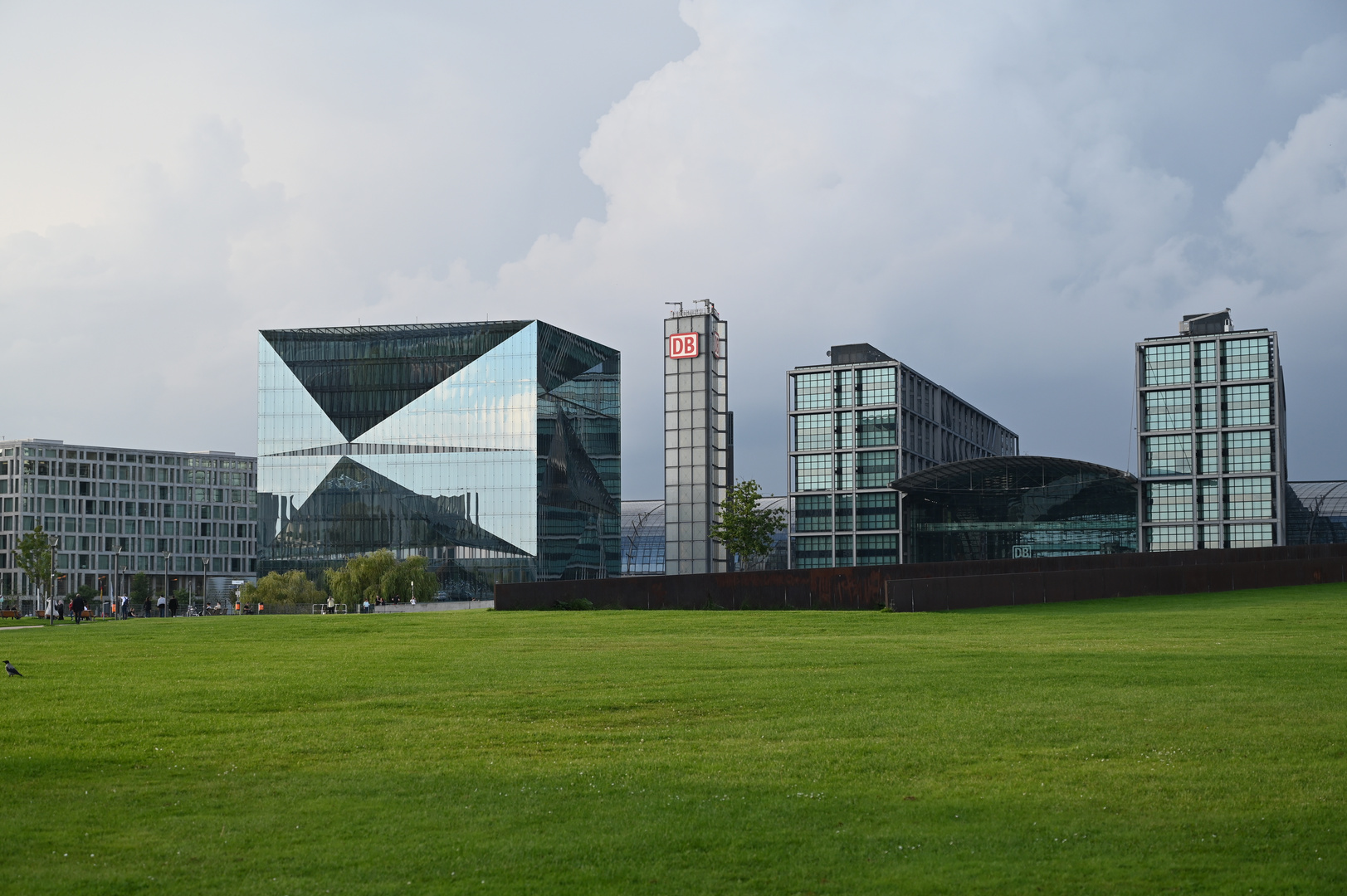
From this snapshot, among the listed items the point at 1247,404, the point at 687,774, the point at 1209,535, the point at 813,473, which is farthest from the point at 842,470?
the point at 687,774

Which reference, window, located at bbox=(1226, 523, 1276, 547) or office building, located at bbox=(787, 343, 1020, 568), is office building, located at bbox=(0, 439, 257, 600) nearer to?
office building, located at bbox=(787, 343, 1020, 568)

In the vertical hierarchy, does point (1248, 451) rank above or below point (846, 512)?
above

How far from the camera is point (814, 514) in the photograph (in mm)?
134875

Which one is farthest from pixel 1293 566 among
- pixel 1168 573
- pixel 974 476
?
pixel 974 476

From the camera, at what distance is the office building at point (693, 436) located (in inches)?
4825

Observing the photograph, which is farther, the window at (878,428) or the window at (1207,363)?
the window at (878,428)

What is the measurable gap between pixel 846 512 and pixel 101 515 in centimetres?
11644

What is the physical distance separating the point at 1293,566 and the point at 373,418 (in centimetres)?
9738

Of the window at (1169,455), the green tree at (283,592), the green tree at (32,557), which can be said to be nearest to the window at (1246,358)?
the window at (1169,455)

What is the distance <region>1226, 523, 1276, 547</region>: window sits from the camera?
11062 centimetres

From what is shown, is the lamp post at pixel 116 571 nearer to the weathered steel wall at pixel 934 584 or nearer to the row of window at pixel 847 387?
the row of window at pixel 847 387

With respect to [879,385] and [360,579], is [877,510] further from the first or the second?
[360,579]

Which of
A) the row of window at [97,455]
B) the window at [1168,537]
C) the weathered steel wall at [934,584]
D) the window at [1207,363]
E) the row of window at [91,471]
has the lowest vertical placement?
the weathered steel wall at [934,584]

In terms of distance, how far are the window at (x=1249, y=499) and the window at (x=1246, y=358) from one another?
9069 millimetres
